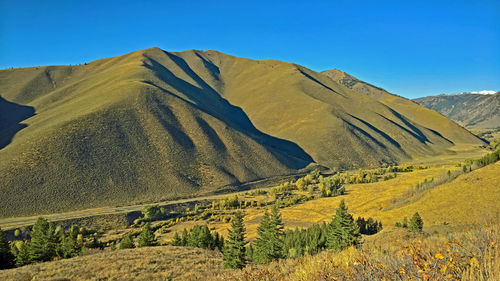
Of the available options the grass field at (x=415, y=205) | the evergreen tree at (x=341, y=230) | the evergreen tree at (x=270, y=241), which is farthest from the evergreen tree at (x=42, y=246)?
the evergreen tree at (x=341, y=230)

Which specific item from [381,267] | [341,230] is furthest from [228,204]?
[381,267]

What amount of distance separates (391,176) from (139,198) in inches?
3741

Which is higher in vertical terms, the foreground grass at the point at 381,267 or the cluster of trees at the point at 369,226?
the foreground grass at the point at 381,267

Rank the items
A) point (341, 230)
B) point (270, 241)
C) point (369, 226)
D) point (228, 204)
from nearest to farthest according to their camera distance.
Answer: point (270, 241), point (341, 230), point (369, 226), point (228, 204)

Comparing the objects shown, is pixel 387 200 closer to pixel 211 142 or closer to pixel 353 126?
pixel 211 142

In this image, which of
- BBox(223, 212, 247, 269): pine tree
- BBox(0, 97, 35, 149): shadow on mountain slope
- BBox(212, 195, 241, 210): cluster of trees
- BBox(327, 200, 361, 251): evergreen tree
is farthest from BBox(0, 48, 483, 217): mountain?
BBox(327, 200, 361, 251): evergreen tree

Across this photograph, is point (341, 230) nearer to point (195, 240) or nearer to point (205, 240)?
point (205, 240)

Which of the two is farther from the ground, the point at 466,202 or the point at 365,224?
the point at 466,202

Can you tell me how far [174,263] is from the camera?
21.5m

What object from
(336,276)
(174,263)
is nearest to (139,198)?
(174,263)

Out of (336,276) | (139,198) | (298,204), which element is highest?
(336,276)

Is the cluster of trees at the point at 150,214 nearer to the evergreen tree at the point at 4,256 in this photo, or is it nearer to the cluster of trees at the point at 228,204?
the cluster of trees at the point at 228,204

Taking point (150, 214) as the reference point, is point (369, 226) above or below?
below

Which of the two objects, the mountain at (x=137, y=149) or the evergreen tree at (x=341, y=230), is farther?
the mountain at (x=137, y=149)
